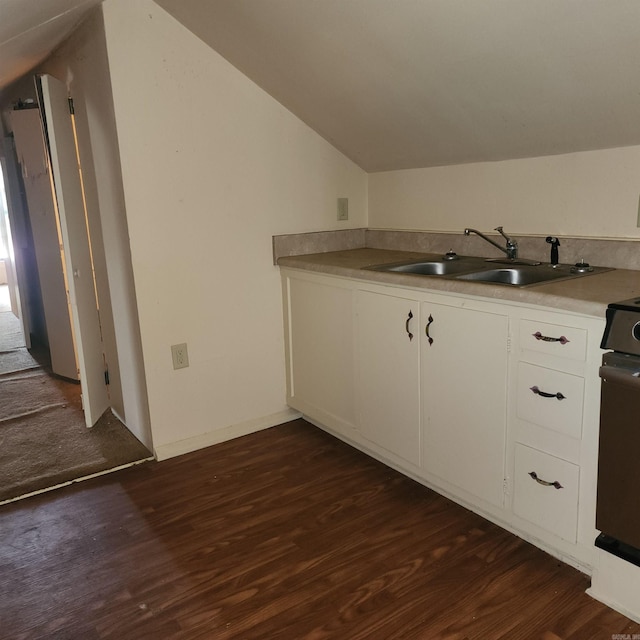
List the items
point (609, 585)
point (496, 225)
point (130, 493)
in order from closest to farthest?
point (609, 585)
point (130, 493)
point (496, 225)

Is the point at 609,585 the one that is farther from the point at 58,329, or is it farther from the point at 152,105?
the point at 58,329

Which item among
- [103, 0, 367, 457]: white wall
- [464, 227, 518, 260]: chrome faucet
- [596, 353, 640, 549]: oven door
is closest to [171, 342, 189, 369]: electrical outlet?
[103, 0, 367, 457]: white wall

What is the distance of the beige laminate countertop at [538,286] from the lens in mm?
1636

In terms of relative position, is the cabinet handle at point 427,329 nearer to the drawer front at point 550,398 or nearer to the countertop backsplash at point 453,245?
the drawer front at point 550,398

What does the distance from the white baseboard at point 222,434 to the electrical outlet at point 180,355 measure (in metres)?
0.37

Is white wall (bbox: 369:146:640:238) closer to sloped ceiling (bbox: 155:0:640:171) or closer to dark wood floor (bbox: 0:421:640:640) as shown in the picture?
sloped ceiling (bbox: 155:0:640:171)

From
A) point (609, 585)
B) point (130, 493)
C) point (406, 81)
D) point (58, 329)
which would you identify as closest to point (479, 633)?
point (609, 585)

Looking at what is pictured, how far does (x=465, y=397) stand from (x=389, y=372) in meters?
0.40

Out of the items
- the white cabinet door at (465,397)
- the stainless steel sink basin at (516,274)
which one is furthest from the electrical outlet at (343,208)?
the white cabinet door at (465,397)

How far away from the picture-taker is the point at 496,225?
2.60 metres

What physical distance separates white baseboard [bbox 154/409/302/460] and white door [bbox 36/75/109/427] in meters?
0.55

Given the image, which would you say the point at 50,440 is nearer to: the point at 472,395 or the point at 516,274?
the point at 472,395

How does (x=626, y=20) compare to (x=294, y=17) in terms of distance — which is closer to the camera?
(x=626, y=20)

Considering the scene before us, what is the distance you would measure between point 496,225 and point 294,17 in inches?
48.2
